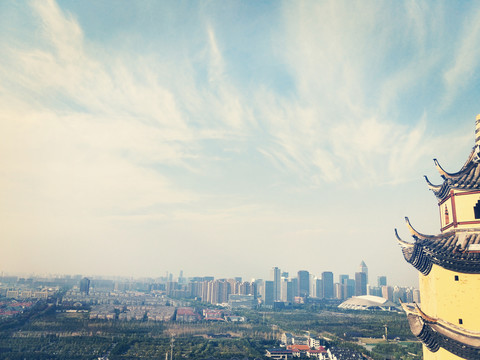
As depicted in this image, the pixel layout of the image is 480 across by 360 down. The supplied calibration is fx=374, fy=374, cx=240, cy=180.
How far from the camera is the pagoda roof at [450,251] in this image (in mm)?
4320

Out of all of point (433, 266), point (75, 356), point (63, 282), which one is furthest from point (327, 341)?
point (63, 282)

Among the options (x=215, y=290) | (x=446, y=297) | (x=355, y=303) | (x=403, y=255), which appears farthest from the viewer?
(x=215, y=290)

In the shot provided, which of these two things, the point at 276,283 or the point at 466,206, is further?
the point at 276,283

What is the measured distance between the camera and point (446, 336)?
435 cm

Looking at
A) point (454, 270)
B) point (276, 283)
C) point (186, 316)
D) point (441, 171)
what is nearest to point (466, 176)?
point (441, 171)

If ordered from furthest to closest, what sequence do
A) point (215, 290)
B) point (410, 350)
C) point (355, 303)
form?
point (215, 290)
point (355, 303)
point (410, 350)

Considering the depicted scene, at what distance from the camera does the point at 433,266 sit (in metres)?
4.90

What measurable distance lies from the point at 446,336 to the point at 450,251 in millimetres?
979

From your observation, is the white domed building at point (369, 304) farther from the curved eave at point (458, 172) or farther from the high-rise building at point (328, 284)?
the curved eave at point (458, 172)

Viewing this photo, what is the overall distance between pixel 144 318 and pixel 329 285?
195 feet

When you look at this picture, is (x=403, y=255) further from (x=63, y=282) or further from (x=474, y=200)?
(x=63, y=282)

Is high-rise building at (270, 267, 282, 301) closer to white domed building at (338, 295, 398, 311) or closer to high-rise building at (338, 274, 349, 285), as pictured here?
white domed building at (338, 295, 398, 311)

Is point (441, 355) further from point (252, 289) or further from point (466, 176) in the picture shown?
point (252, 289)

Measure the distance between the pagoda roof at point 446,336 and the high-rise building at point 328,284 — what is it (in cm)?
9094
